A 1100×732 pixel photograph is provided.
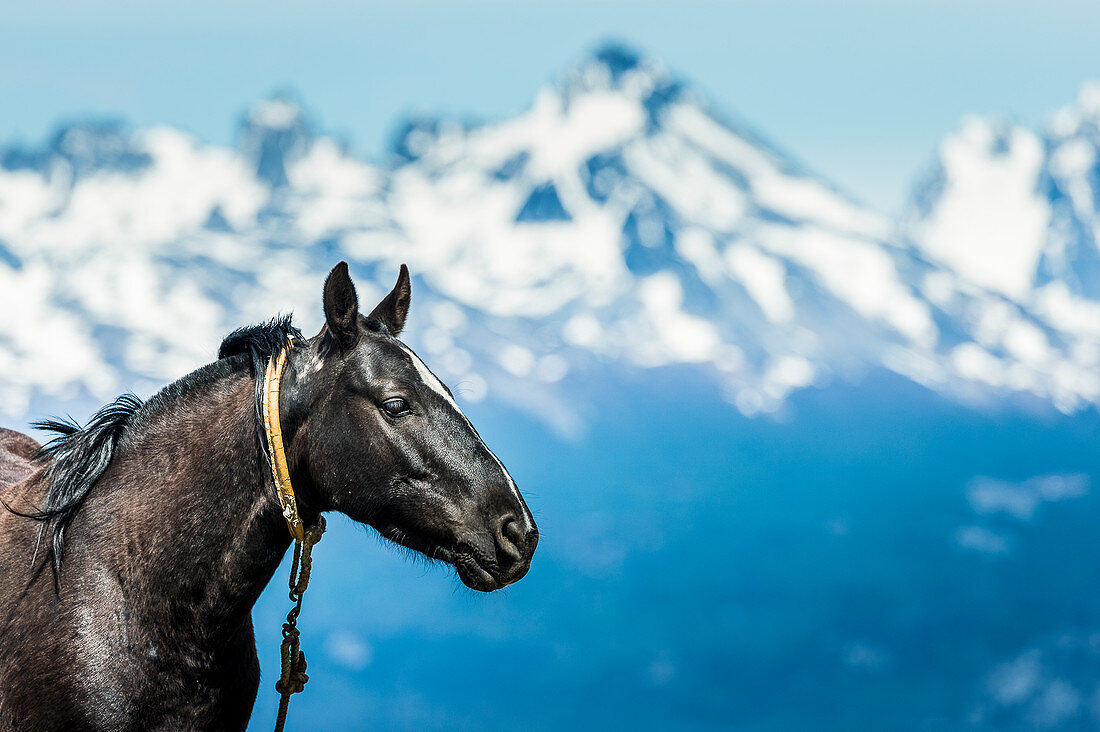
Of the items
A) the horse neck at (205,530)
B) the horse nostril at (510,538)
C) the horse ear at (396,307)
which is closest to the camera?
the horse nostril at (510,538)

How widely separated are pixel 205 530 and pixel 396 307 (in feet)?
2.25

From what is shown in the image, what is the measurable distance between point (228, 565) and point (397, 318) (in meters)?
0.70

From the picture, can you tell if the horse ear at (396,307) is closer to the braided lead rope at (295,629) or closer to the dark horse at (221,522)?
the dark horse at (221,522)

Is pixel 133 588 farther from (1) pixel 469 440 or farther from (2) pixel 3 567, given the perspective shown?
(1) pixel 469 440

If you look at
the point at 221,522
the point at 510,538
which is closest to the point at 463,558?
the point at 510,538

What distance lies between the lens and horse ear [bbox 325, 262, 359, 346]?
6.06 ft

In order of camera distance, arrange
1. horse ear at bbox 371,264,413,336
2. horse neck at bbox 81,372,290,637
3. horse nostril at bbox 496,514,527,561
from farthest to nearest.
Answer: horse ear at bbox 371,264,413,336 < horse neck at bbox 81,372,290,637 < horse nostril at bbox 496,514,527,561

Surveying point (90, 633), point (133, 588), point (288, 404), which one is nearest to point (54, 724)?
point (90, 633)

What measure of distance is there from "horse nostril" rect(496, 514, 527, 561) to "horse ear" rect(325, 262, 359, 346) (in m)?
0.55

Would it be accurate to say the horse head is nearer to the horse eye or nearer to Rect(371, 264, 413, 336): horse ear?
the horse eye

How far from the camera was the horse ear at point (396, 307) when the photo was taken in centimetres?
204

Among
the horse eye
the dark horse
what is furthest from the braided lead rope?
the horse eye

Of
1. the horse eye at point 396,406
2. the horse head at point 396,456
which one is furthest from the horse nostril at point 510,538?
the horse eye at point 396,406

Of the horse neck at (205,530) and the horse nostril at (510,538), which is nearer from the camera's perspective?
the horse nostril at (510,538)
